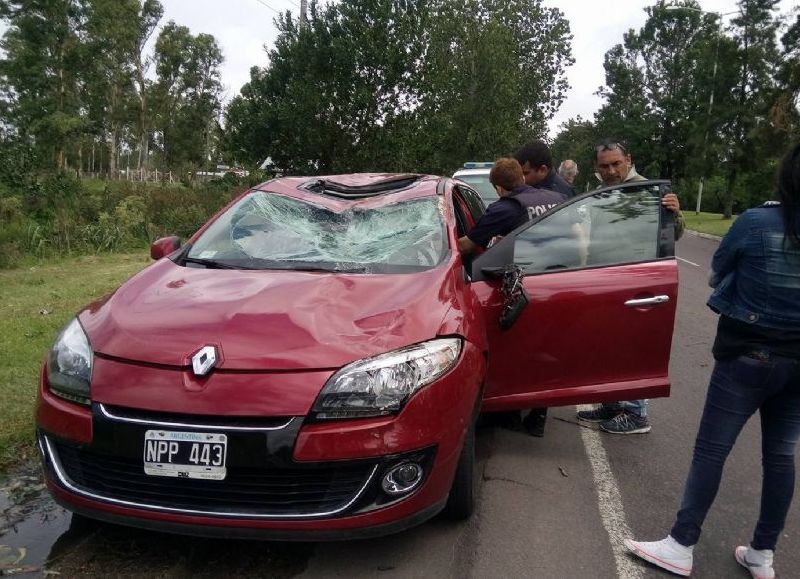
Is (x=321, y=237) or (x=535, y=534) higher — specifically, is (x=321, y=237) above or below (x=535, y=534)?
above

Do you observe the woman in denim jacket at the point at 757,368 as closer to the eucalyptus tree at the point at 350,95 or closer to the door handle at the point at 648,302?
the door handle at the point at 648,302

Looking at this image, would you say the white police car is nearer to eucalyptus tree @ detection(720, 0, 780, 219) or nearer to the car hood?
the car hood

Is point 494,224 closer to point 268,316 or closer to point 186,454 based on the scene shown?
point 268,316

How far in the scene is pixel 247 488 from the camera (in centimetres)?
250

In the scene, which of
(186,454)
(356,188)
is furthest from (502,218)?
(186,454)

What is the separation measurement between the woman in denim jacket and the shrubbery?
34.6 feet

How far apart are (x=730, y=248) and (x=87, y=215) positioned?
44.7ft

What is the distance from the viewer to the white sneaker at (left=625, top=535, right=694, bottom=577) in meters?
2.93

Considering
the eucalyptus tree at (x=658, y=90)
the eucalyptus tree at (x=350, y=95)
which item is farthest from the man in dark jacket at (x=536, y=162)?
the eucalyptus tree at (x=658, y=90)

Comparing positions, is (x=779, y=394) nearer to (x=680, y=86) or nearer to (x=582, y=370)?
(x=582, y=370)

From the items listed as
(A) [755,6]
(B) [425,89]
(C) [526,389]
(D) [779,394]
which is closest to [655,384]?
(C) [526,389]

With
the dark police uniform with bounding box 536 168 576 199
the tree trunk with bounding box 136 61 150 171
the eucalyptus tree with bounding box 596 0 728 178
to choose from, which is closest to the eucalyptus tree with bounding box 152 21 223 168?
the tree trunk with bounding box 136 61 150 171

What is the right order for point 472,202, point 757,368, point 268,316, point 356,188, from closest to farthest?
point 757,368
point 268,316
point 356,188
point 472,202

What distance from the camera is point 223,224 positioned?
396 cm
